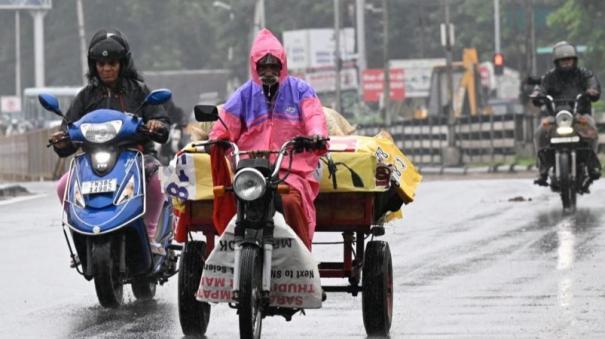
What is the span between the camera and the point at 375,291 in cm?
970

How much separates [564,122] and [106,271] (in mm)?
10244

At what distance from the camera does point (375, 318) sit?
971 centimetres

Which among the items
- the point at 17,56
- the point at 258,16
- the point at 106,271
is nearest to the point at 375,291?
the point at 106,271

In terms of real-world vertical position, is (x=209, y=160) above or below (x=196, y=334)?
above

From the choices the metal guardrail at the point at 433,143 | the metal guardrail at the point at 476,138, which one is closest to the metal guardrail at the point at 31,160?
the metal guardrail at the point at 433,143

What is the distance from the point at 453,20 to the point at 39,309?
8767cm

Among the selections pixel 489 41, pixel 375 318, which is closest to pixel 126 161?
pixel 375 318

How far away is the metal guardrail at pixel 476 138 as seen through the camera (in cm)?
4422

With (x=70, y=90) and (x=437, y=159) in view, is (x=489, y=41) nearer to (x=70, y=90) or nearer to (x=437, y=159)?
(x=70, y=90)

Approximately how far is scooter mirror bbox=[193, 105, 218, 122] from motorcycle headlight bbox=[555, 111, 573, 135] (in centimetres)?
1155

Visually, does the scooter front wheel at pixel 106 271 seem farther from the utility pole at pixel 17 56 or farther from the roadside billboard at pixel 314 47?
the utility pole at pixel 17 56

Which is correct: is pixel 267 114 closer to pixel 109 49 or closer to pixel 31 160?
pixel 109 49

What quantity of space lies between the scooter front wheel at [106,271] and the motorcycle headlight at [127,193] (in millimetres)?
233

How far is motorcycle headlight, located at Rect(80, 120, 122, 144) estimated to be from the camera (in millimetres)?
11094
